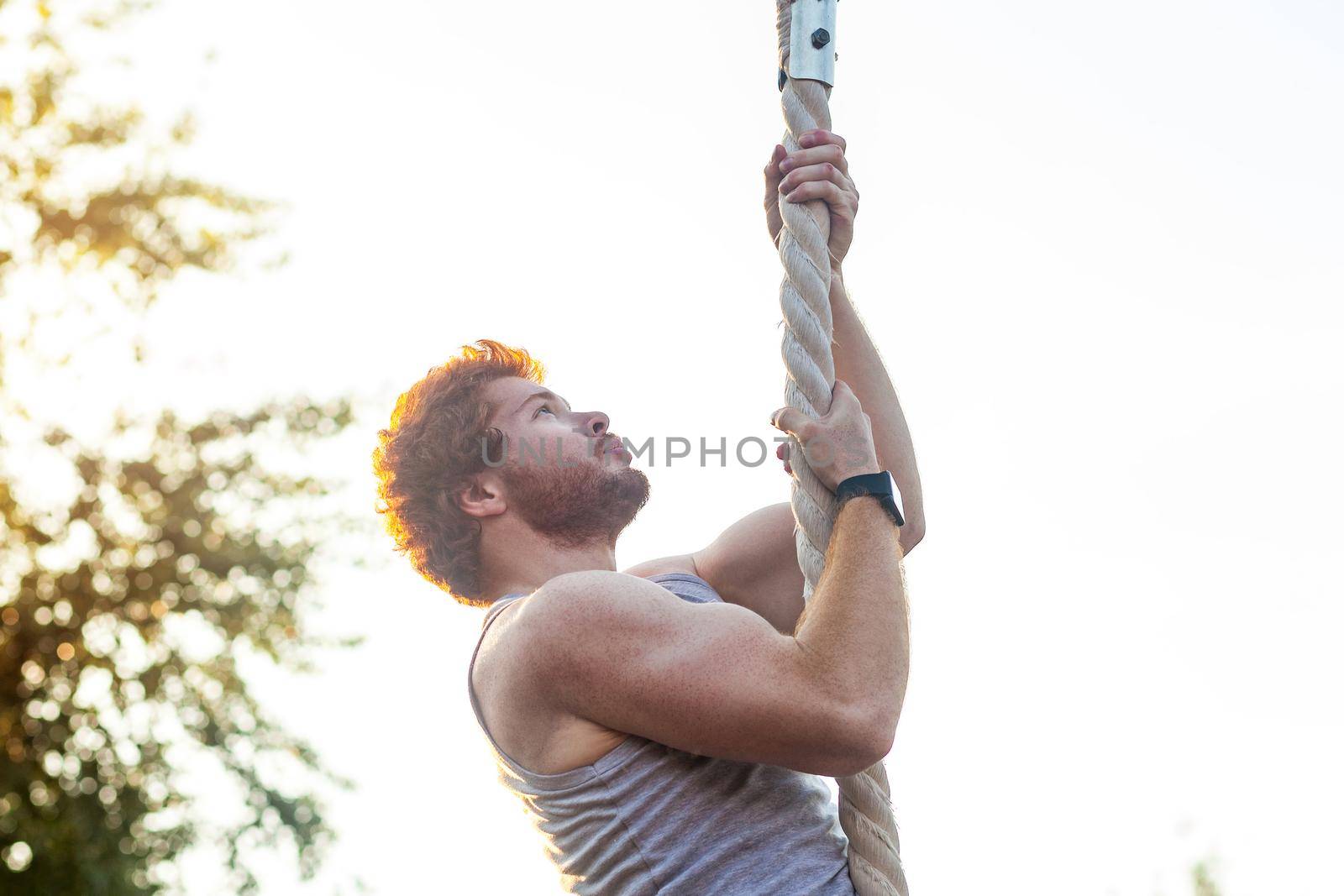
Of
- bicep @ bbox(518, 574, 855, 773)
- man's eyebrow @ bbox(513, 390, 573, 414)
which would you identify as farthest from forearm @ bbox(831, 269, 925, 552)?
man's eyebrow @ bbox(513, 390, 573, 414)

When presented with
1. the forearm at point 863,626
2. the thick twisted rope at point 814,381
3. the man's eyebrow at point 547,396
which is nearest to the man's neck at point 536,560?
the man's eyebrow at point 547,396

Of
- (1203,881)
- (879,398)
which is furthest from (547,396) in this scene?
(1203,881)

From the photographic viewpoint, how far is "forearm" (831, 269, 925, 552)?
7.75ft

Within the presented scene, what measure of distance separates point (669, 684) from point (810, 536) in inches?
13.6

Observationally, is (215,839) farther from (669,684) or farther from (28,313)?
(669,684)

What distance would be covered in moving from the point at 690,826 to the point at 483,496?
3.38ft

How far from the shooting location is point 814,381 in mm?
1976

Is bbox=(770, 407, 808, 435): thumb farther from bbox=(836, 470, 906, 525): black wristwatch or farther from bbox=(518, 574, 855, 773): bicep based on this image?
bbox=(518, 574, 855, 773): bicep

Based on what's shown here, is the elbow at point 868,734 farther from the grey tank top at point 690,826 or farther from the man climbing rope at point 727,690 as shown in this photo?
the grey tank top at point 690,826

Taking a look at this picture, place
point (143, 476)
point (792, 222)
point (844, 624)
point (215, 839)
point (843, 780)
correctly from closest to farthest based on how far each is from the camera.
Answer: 1. point (844, 624)
2. point (843, 780)
3. point (792, 222)
4. point (215, 839)
5. point (143, 476)

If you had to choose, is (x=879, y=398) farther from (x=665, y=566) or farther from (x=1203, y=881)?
(x=1203, y=881)

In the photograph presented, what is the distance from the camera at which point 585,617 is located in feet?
6.05

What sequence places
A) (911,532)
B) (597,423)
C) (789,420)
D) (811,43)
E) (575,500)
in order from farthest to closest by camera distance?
(597,423) → (575,500) → (911,532) → (811,43) → (789,420)

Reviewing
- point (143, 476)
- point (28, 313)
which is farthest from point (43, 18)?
point (143, 476)
